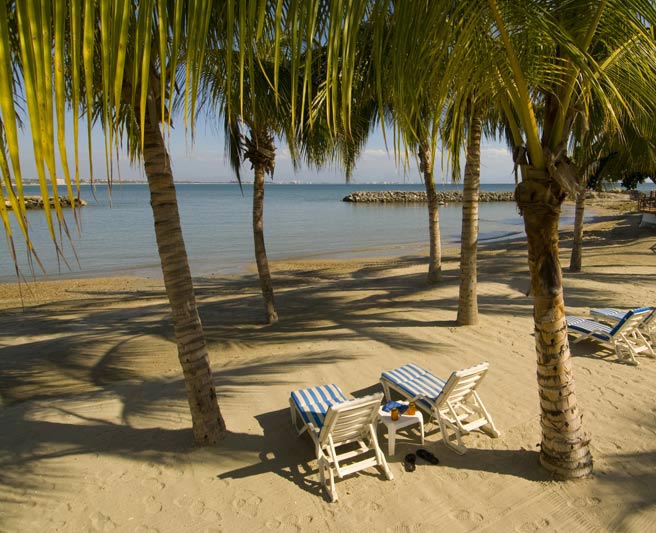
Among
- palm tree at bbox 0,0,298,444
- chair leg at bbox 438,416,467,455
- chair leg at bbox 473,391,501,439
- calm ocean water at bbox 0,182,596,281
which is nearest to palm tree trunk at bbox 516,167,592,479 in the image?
chair leg at bbox 473,391,501,439

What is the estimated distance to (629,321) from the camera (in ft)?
19.0

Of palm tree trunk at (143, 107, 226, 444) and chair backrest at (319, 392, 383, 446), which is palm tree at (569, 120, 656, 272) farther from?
palm tree trunk at (143, 107, 226, 444)

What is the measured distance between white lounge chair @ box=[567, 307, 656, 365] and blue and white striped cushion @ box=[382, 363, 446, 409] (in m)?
2.70

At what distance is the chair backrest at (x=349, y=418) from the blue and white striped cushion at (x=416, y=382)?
0.83m

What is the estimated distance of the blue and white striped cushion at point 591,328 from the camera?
596 centimetres

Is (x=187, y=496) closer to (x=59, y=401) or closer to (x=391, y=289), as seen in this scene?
(x=59, y=401)

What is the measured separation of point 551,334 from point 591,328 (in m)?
3.45

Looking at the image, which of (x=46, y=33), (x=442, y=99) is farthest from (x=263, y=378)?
(x=46, y=33)

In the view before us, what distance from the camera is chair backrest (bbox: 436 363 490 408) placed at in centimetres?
404

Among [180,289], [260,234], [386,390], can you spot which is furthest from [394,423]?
[260,234]

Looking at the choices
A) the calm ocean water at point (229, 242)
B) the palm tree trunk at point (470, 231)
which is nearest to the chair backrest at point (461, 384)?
the palm tree trunk at point (470, 231)

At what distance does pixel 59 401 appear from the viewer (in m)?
5.45

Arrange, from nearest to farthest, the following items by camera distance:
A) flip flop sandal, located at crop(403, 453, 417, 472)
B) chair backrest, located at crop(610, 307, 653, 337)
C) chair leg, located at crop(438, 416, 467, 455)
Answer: flip flop sandal, located at crop(403, 453, 417, 472) → chair leg, located at crop(438, 416, 467, 455) → chair backrest, located at crop(610, 307, 653, 337)

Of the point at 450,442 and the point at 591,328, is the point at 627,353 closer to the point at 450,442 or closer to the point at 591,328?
the point at 591,328
